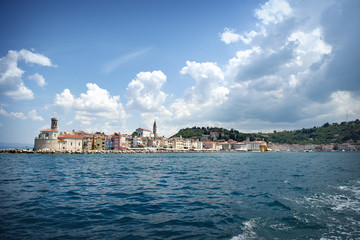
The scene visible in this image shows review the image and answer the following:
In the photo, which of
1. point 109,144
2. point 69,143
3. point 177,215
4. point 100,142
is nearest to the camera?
point 177,215

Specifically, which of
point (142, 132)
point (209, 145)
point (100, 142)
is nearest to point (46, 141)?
point (100, 142)

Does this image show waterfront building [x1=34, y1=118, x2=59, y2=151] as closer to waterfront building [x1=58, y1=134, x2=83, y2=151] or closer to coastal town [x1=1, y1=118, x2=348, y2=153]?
coastal town [x1=1, y1=118, x2=348, y2=153]

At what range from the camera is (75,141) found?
91.6 m

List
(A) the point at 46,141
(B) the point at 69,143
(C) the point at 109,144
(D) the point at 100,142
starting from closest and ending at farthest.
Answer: (A) the point at 46,141 < (B) the point at 69,143 < (D) the point at 100,142 < (C) the point at 109,144

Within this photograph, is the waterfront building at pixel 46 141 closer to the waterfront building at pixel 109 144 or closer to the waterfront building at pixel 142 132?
the waterfront building at pixel 109 144

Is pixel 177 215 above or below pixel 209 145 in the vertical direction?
above

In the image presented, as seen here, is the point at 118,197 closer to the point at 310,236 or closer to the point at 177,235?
the point at 177,235

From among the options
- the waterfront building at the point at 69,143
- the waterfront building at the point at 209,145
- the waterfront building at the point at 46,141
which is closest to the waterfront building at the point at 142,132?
the waterfront building at the point at 209,145

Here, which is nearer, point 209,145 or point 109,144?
point 109,144

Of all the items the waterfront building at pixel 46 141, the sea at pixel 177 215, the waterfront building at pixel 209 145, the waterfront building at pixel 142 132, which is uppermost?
the waterfront building at pixel 142 132

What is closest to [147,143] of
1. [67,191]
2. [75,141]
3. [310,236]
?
[75,141]

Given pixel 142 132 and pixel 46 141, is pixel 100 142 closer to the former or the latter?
pixel 46 141

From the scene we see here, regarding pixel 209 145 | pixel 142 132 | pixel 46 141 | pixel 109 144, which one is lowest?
pixel 209 145

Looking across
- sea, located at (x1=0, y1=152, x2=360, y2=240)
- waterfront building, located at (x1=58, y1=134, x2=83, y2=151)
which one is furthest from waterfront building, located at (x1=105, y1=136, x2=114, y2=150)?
sea, located at (x1=0, y1=152, x2=360, y2=240)
